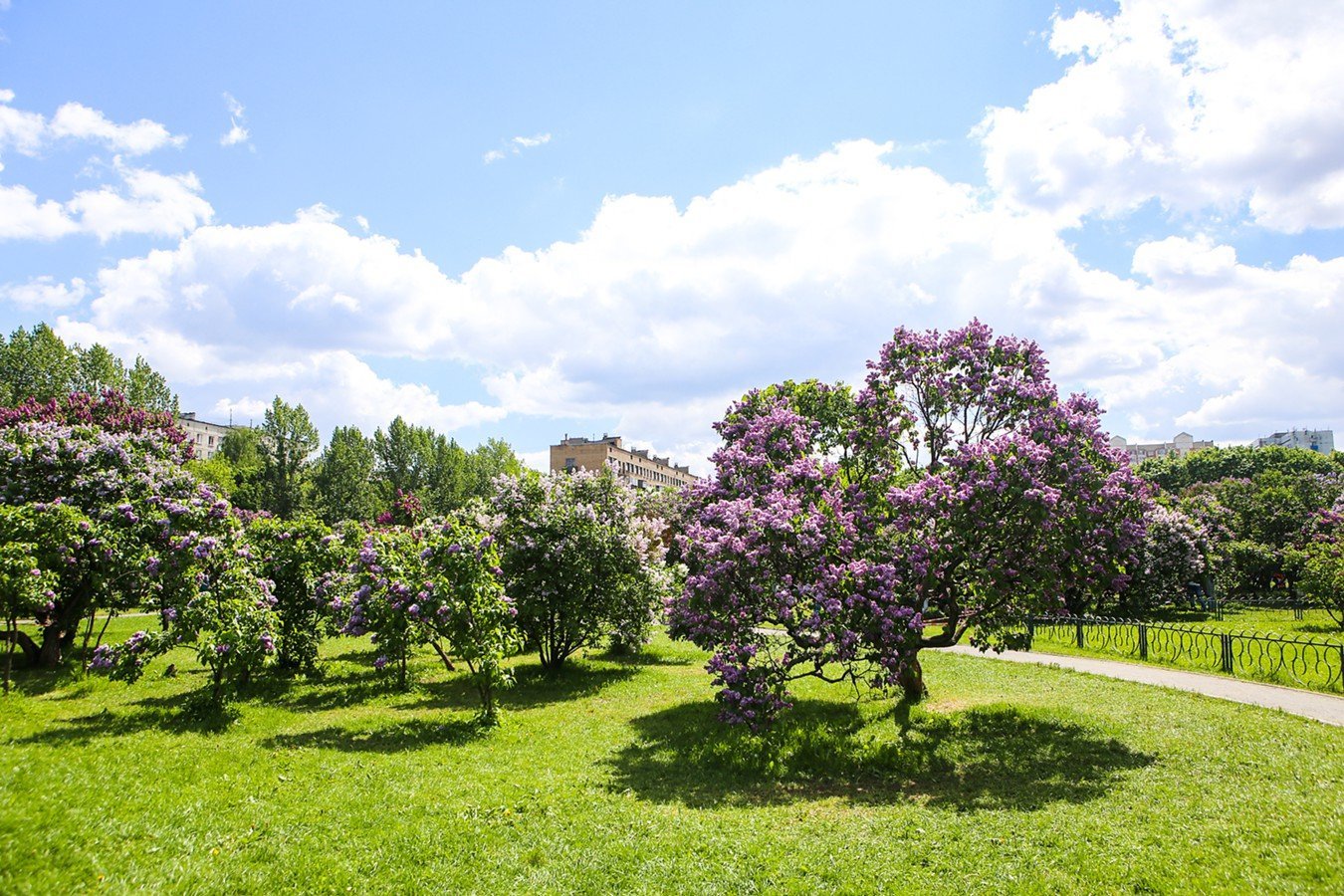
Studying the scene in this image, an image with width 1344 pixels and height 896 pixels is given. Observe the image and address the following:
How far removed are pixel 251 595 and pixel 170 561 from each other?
329 centimetres

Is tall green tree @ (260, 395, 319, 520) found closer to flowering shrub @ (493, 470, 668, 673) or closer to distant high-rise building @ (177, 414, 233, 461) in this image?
distant high-rise building @ (177, 414, 233, 461)

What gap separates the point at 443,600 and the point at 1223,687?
16572 millimetres

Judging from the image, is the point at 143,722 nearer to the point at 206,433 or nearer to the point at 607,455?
the point at 607,455

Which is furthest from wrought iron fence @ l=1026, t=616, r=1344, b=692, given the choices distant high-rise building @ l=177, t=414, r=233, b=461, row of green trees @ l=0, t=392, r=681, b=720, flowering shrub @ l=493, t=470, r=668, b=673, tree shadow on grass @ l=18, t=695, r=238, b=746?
distant high-rise building @ l=177, t=414, r=233, b=461

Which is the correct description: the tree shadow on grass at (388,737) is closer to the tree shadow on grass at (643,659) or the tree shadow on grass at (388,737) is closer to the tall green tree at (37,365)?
the tree shadow on grass at (643,659)

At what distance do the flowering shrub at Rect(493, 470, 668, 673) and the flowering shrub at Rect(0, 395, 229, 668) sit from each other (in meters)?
6.89

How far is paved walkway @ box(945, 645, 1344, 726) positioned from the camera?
13.0m

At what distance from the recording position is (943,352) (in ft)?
51.0

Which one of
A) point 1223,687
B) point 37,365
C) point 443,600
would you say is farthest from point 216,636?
point 37,365

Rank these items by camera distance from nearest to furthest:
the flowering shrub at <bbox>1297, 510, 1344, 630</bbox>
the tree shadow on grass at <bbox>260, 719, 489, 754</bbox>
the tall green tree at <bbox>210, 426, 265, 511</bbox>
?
1. the tree shadow on grass at <bbox>260, 719, 489, 754</bbox>
2. the flowering shrub at <bbox>1297, 510, 1344, 630</bbox>
3. the tall green tree at <bbox>210, 426, 265, 511</bbox>

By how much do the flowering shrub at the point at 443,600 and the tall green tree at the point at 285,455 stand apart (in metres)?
57.3

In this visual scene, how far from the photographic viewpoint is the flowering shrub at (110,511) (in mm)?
14797

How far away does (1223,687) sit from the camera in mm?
15414

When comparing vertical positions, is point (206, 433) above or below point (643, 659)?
above
